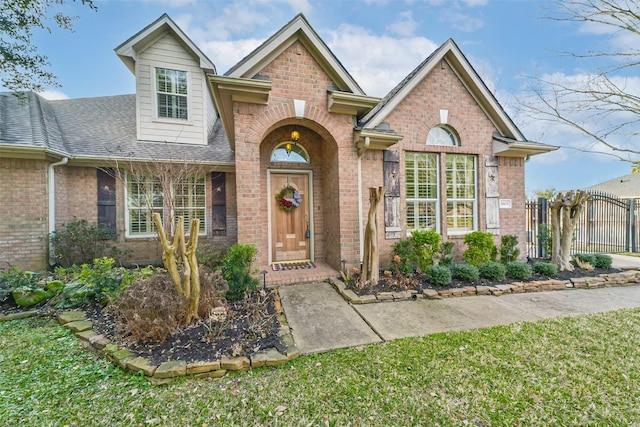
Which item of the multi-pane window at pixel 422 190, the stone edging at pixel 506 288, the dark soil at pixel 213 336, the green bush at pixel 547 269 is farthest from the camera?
the multi-pane window at pixel 422 190

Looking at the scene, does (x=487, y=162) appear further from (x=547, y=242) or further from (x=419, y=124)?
(x=547, y=242)

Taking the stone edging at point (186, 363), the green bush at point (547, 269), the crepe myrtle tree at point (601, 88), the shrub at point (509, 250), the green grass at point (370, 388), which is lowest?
the green grass at point (370, 388)

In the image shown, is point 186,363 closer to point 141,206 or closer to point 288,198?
point 288,198

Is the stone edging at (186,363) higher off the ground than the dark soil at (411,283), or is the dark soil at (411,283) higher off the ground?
the dark soil at (411,283)

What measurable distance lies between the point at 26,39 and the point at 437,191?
10.4 metres

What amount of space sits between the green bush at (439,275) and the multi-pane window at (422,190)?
5.49 ft

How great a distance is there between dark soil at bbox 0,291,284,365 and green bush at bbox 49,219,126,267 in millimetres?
2887

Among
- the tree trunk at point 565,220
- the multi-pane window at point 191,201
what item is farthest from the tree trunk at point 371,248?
the multi-pane window at point 191,201

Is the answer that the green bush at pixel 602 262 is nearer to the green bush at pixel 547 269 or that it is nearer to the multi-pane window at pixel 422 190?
the green bush at pixel 547 269

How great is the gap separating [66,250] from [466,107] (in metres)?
11.2

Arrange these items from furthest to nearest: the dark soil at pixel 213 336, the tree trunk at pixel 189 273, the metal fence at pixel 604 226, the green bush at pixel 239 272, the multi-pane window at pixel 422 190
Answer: the metal fence at pixel 604 226 → the multi-pane window at pixel 422 190 → the green bush at pixel 239 272 → the tree trunk at pixel 189 273 → the dark soil at pixel 213 336

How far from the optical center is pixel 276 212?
649 cm

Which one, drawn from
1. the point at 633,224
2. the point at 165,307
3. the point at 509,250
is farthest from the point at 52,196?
the point at 633,224

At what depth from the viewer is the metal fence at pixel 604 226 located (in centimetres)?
843
